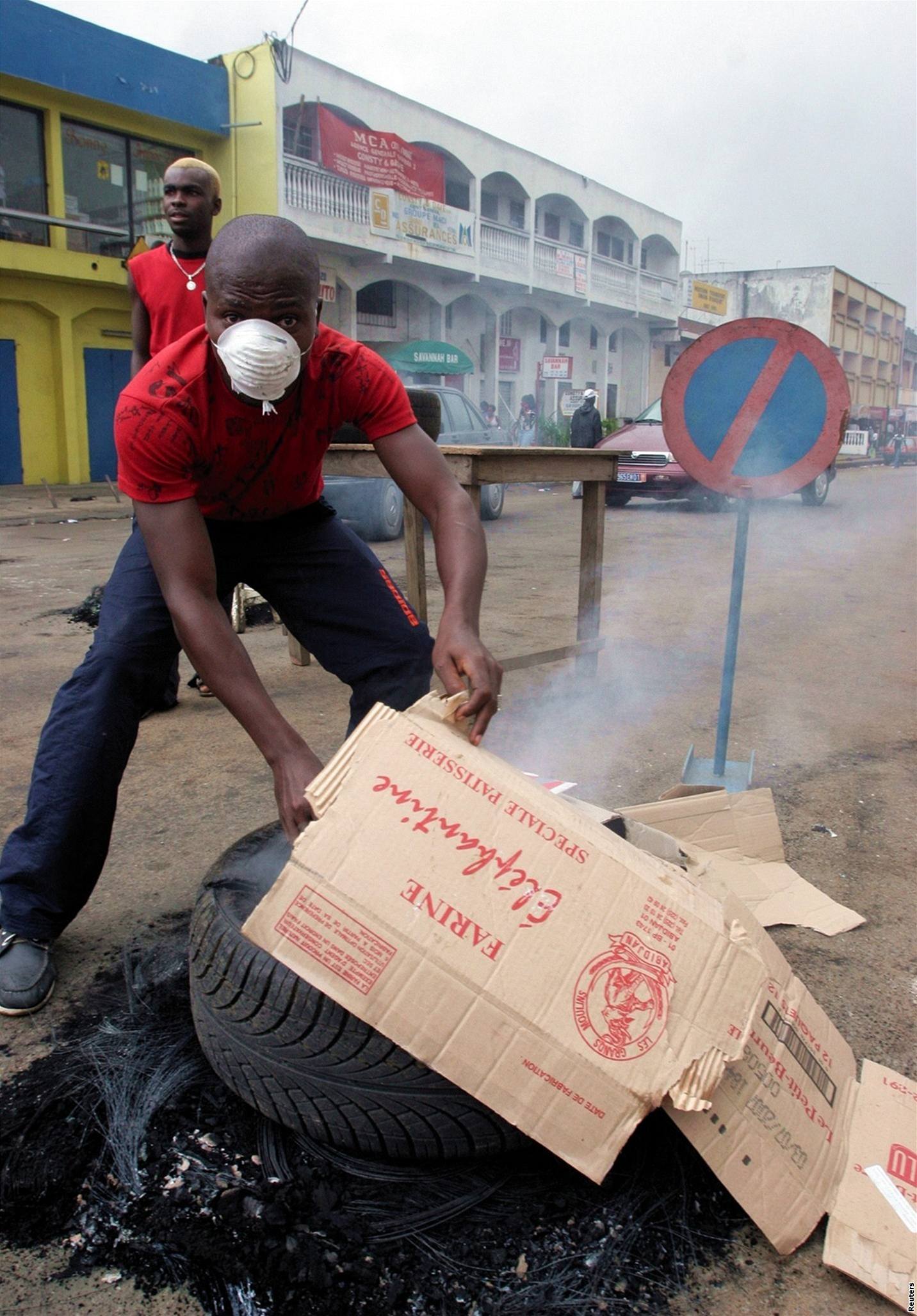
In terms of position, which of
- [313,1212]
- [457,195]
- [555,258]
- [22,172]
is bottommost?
[313,1212]

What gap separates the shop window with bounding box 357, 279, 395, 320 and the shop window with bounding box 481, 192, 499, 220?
14.7 feet

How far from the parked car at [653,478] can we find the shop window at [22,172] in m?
10.2

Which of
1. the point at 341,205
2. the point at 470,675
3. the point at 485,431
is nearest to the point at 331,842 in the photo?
the point at 470,675

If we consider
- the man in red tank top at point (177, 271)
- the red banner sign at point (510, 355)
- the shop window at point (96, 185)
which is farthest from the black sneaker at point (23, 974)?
the red banner sign at point (510, 355)

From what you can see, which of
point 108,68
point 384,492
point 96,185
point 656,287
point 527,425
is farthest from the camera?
point 656,287

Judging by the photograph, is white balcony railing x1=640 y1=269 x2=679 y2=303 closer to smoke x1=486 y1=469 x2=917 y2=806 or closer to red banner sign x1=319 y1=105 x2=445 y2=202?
red banner sign x1=319 y1=105 x2=445 y2=202

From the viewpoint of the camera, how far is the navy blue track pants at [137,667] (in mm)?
2146

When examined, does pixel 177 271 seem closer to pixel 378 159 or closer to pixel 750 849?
pixel 750 849

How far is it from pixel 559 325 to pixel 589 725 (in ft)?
93.0

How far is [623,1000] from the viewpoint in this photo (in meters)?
1.43

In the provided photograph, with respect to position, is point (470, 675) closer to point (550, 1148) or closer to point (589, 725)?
point (550, 1148)

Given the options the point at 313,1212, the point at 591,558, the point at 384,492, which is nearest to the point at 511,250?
the point at 384,492

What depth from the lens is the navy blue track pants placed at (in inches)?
84.5

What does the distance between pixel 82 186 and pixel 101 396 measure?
11.7ft
